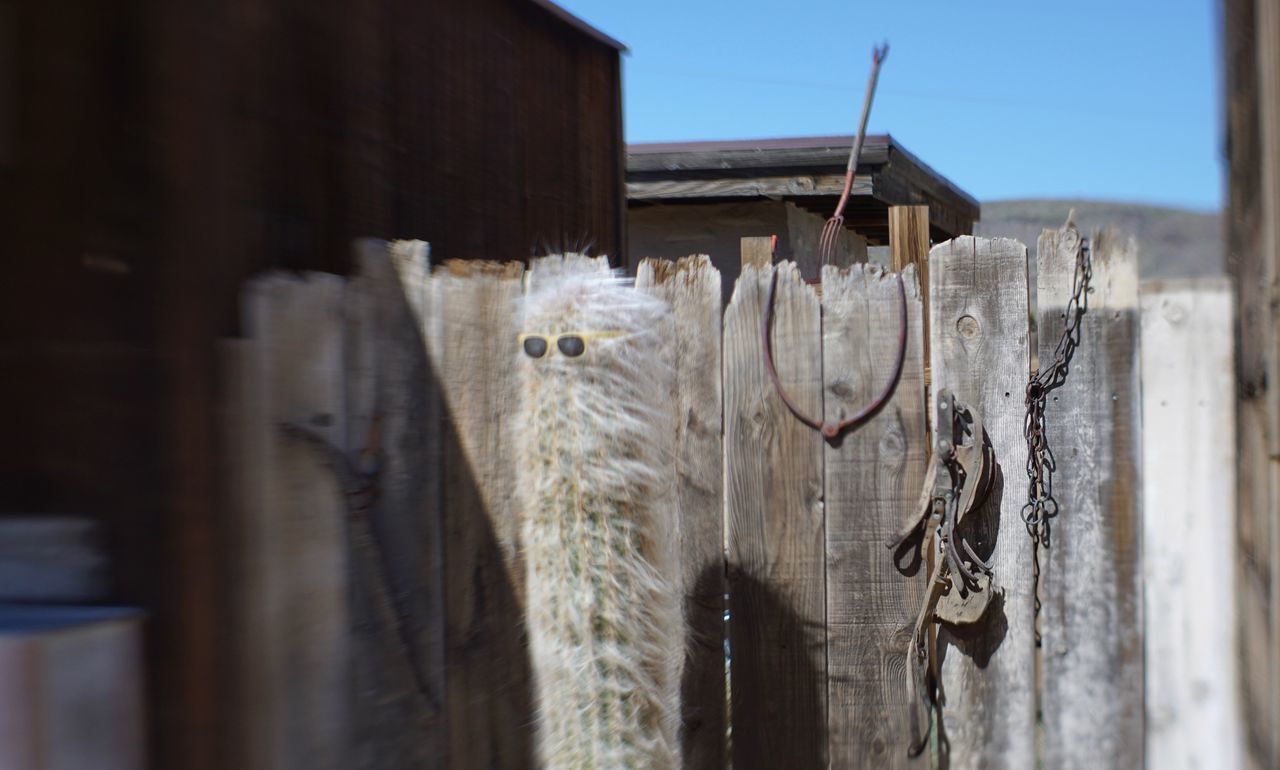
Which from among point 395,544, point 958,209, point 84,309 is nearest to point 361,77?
point 84,309

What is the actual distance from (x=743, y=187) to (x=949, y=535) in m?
3.76

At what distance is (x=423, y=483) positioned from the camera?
2.15m

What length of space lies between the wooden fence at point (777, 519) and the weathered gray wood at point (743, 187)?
340 centimetres

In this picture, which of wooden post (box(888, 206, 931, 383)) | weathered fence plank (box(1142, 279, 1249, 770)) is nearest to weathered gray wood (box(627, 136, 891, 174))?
wooden post (box(888, 206, 931, 383))

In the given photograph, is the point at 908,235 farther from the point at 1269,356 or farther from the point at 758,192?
the point at 758,192

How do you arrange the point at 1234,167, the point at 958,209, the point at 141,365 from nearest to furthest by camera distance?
1. the point at 1234,167
2. the point at 141,365
3. the point at 958,209

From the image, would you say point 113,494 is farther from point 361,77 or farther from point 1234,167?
point 1234,167

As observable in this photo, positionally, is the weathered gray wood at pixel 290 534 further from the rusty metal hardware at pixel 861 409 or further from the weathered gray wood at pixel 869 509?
the weathered gray wood at pixel 869 509

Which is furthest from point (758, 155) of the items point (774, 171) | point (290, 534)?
point (290, 534)

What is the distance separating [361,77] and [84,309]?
82 centimetres

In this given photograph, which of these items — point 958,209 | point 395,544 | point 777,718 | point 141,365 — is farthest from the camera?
point 958,209

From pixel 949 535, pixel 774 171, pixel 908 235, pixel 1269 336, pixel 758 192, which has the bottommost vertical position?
pixel 949 535

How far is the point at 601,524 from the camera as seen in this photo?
2.16m

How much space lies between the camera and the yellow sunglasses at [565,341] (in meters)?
2.14
